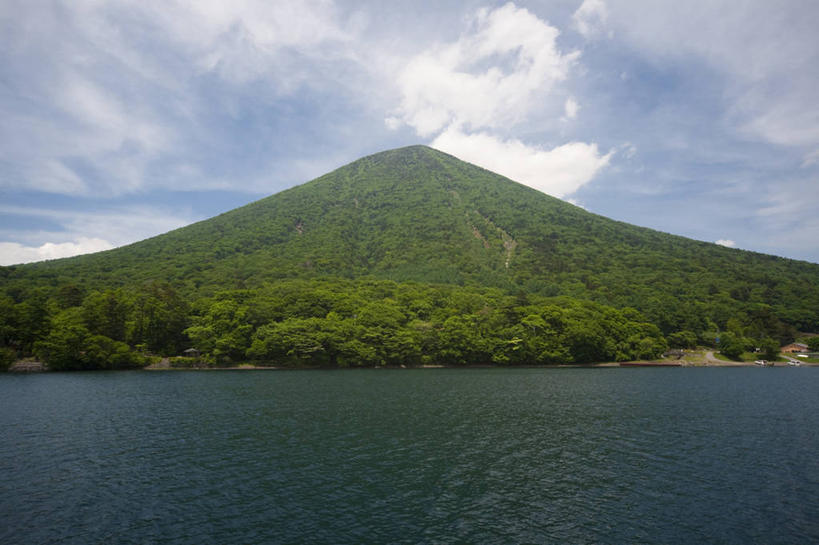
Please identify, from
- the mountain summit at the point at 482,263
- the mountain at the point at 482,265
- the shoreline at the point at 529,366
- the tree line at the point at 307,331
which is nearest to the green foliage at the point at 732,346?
the tree line at the point at 307,331

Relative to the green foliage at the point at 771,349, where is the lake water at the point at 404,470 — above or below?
below

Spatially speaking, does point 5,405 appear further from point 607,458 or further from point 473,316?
point 473,316

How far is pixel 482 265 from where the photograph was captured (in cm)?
16412

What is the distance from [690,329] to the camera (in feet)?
377

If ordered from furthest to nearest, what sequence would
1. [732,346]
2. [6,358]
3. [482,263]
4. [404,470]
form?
[482,263]
[732,346]
[6,358]
[404,470]

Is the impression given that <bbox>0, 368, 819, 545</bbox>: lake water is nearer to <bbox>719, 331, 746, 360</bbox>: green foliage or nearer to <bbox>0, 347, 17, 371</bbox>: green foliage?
<bbox>0, 347, 17, 371</bbox>: green foliage

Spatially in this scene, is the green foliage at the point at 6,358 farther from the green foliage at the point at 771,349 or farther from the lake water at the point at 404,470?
the green foliage at the point at 771,349

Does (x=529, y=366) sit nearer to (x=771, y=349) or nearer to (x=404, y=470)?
(x=771, y=349)

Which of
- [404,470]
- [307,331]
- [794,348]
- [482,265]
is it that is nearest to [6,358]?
[307,331]

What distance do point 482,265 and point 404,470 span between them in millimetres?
145455

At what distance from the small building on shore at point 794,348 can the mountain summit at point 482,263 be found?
8709mm

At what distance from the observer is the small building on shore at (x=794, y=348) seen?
112m

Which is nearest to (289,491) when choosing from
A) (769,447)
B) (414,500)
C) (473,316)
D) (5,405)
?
(414,500)

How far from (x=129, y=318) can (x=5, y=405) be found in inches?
2158
